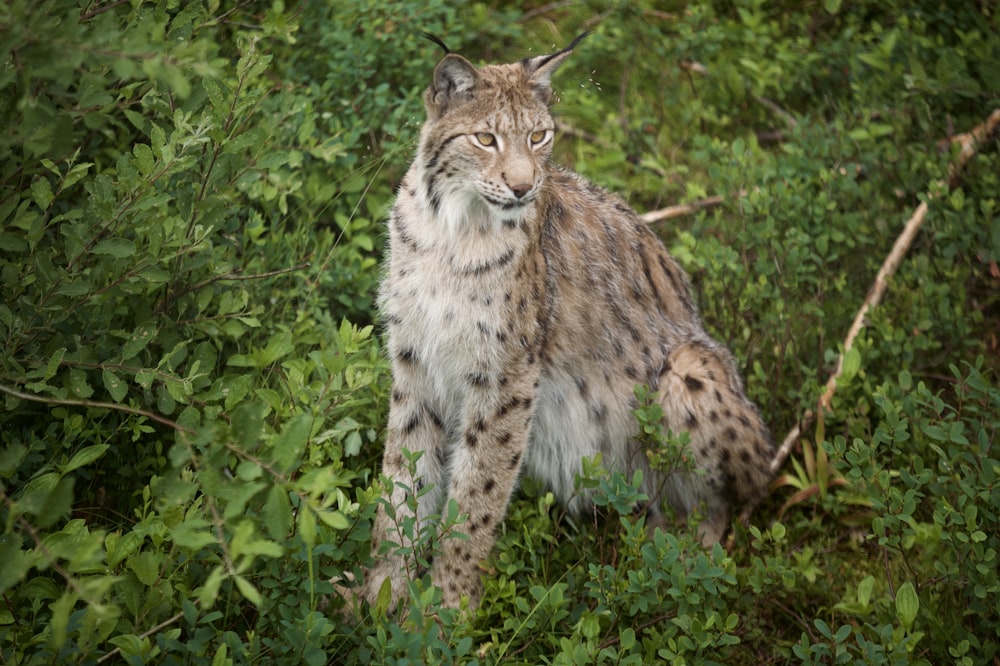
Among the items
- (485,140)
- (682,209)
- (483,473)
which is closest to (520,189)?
(485,140)

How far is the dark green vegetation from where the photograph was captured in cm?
271

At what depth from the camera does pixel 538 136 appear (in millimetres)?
3896

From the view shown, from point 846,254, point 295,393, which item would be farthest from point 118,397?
point 846,254

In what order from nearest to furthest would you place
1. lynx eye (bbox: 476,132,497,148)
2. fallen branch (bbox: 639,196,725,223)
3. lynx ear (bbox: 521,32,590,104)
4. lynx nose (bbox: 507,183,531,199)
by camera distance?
lynx nose (bbox: 507,183,531,199)
lynx eye (bbox: 476,132,497,148)
lynx ear (bbox: 521,32,590,104)
fallen branch (bbox: 639,196,725,223)

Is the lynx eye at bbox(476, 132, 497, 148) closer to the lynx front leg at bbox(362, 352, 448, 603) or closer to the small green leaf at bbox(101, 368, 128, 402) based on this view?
the lynx front leg at bbox(362, 352, 448, 603)

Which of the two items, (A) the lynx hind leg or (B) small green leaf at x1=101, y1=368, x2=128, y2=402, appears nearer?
(B) small green leaf at x1=101, y1=368, x2=128, y2=402

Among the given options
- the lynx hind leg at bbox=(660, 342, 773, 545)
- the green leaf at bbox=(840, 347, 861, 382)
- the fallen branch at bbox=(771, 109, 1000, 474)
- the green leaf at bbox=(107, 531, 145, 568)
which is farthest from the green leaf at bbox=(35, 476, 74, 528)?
the green leaf at bbox=(840, 347, 861, 382)

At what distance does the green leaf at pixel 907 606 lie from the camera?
3254 mm

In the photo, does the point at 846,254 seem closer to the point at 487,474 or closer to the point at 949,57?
the point at 949,57

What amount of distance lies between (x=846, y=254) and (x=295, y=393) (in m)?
3.28

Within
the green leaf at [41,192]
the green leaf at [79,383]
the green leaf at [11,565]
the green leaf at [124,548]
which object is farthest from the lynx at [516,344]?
the green leaf at [11,565]

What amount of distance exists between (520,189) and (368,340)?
40.0 inches

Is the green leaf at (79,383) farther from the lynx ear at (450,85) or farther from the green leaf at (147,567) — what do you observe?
the lynx ear at (450,85)

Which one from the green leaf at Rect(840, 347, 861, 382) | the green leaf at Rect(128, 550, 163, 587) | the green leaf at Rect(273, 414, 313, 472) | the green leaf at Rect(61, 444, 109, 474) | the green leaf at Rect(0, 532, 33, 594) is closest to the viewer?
the green leaf at Rect(0, 532, 33, 594)
